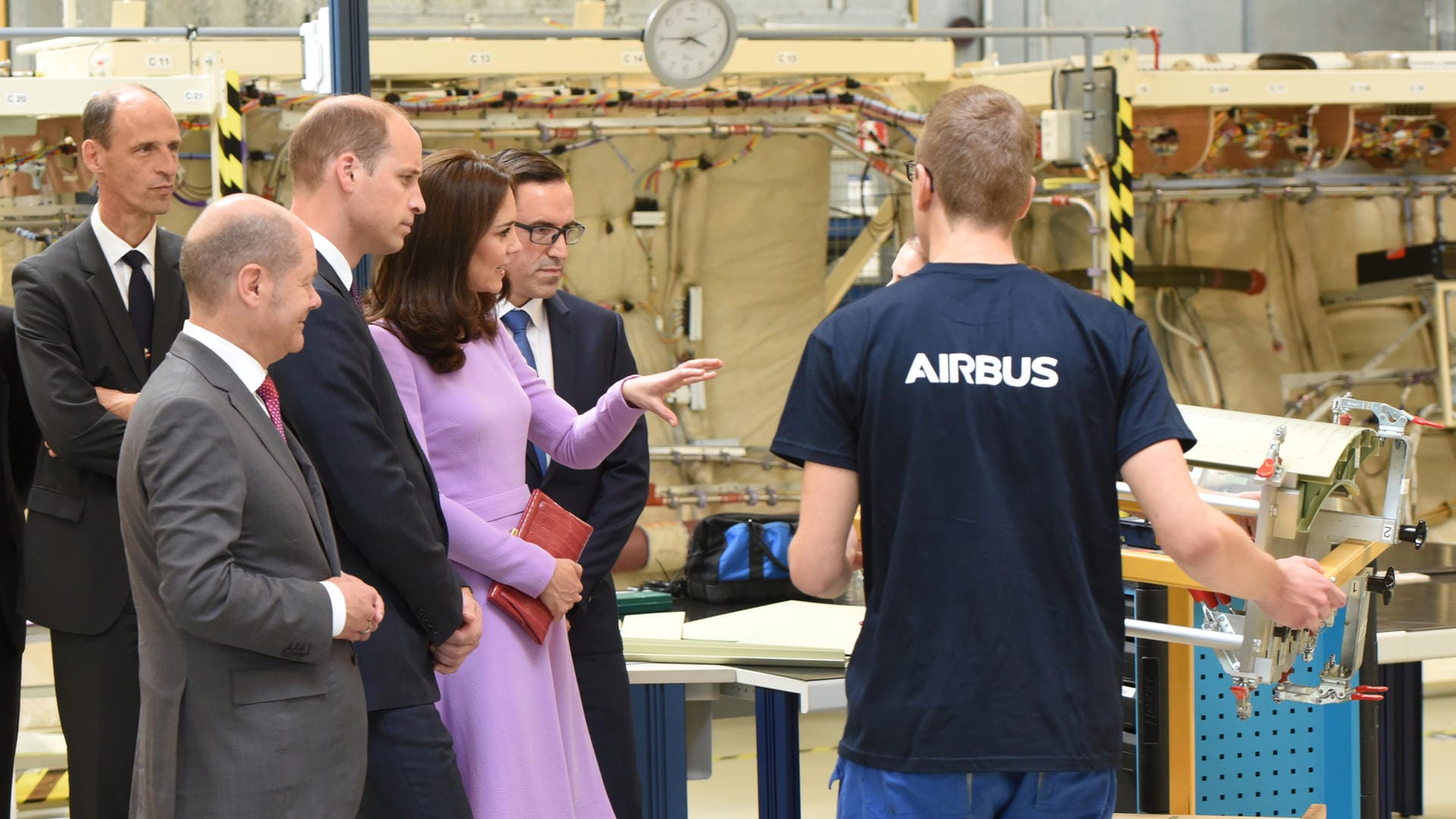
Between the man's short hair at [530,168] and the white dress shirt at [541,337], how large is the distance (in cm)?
23

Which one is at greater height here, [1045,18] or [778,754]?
[1045,18]

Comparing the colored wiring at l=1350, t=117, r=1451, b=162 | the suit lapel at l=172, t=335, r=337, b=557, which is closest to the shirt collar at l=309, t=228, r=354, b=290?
the suit lapel at l=172, t=335, r=337, b=557

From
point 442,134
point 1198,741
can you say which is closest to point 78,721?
point 1198,741

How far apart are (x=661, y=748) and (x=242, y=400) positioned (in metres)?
1.63

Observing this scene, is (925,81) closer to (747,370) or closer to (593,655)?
(747,370)

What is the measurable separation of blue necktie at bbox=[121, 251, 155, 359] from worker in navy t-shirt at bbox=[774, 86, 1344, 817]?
1.71 meters

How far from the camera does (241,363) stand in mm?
2059

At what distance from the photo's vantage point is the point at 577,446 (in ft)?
9.13

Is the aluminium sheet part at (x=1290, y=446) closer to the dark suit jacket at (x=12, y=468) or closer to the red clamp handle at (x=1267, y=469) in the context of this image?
the red clamp handle at (x=1267, y=469)

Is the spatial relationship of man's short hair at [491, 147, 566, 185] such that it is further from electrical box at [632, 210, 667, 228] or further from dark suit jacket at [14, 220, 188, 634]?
electrical box at [632, 210, 667, 228]

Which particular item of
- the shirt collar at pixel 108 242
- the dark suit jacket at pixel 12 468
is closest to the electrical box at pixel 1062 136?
the shirt collar at pixel 108 242

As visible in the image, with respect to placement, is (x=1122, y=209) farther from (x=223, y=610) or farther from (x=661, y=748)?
(x=223, y=610)

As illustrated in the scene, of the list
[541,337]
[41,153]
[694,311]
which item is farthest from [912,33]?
[541,337]

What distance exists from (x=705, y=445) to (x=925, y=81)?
6.30 feet
